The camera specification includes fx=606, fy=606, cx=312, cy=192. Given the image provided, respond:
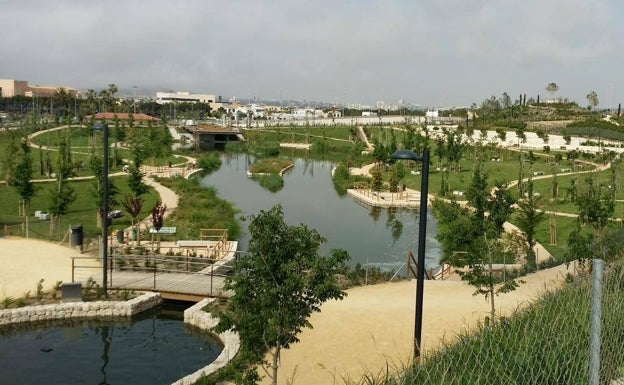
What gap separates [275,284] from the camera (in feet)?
32.0

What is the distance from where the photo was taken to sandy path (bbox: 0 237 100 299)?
18.5 m

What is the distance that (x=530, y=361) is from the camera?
5203 millimetres

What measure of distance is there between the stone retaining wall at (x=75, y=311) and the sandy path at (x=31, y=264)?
1.59m

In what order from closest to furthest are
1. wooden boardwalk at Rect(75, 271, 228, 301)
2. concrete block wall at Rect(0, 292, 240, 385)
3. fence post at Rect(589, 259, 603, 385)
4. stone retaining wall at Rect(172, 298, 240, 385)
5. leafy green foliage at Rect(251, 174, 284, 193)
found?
1. fence post at Rect(589, 259, 603, 385)
2. stone retaining wall at Rect(172, 298, 240, 385)
3. concrete block wall at Rect(0, 292, 240, 385)
4. wooden boardwalk at Rect(75, 271, 228, 301)
5. leafy green foliage at Rect(251, 174, 284, 193)

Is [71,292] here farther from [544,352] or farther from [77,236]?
[544,352]

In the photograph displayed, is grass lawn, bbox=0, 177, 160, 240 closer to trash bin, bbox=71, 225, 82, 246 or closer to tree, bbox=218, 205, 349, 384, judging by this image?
trash bin, bbox=71, 225, 82, 246

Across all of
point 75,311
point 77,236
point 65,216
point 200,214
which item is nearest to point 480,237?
point 75,311

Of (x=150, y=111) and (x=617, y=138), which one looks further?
(x=150, y=111)

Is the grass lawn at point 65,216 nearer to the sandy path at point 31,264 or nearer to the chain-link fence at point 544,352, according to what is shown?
the sandy path at point 31,264

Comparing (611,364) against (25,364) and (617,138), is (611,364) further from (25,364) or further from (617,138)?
(617,138)

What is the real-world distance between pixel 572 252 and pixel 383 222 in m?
18.5

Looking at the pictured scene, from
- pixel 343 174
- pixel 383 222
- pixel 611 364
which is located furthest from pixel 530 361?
pixel 343 174

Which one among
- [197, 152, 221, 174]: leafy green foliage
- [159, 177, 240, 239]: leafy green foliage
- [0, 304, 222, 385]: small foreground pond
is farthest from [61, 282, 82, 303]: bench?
[197, 152, 221, 174]: leafy green foliage

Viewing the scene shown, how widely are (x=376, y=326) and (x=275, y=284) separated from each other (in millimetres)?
6028
